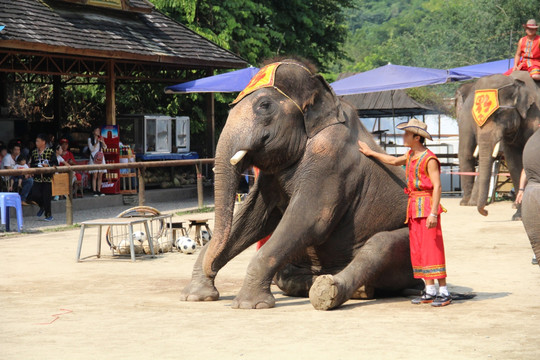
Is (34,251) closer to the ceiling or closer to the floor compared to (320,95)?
closer to the floor

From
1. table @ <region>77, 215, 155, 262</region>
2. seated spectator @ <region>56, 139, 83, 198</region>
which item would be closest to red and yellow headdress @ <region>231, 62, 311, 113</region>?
table @ <region>77, 215, 155, 262</region>

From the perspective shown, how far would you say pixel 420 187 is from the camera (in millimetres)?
7742

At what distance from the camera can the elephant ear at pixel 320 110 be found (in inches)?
312

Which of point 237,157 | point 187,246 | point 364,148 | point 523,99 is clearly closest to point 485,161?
point 523,99

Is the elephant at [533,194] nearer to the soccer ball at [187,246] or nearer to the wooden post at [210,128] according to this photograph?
the soccer ball at [187,246]

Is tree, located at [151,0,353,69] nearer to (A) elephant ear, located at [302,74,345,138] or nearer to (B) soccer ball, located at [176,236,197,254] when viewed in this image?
(B) soccer ball, located at [176,236,197,254]


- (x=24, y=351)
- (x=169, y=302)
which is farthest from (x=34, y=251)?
(x=24, y=351)

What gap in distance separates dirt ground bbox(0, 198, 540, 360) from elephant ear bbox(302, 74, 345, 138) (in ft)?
4.90

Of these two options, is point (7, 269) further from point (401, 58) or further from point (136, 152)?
point (401, 58)

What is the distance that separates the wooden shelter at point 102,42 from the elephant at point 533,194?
38.5 feet

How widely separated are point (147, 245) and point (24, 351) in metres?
5.61

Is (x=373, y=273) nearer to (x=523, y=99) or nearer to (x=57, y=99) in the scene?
(x=523, y=99)

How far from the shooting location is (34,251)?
473 inches

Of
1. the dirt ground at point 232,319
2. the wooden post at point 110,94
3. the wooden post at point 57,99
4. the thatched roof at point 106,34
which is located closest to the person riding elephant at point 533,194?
the dirt ground at point 232,319
